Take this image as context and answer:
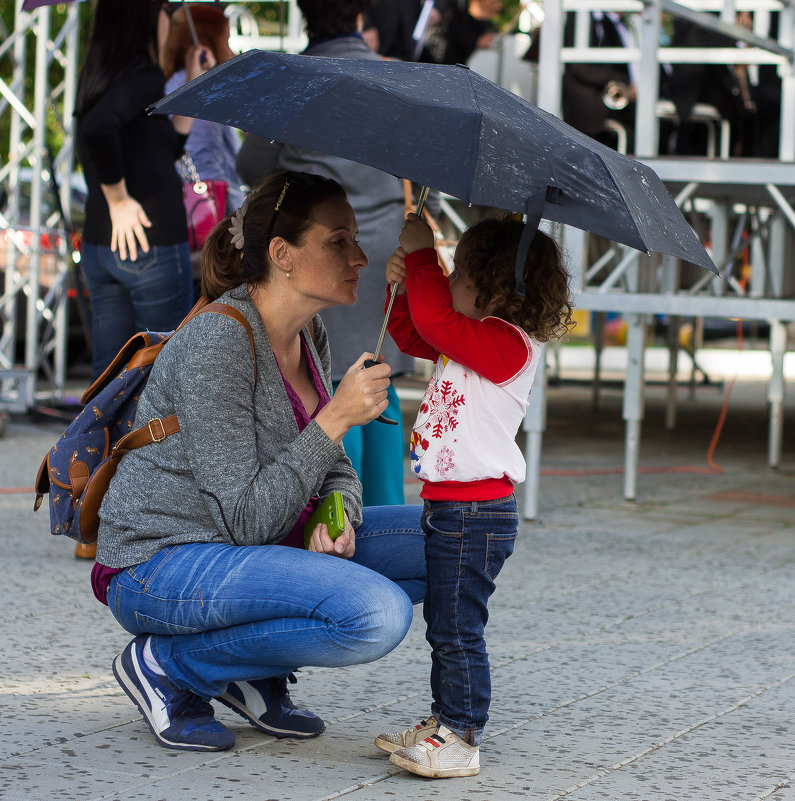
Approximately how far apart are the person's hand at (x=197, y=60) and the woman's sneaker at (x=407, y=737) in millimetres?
3253

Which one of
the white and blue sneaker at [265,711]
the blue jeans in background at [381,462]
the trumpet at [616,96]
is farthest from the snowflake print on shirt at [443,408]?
the trumpet at [616,96]

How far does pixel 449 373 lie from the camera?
3156mm

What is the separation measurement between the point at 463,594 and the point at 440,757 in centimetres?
36

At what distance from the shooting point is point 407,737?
319 cm

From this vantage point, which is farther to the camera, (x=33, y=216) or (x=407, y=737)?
(x=33, y=216)

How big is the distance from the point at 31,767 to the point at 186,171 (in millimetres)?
3637

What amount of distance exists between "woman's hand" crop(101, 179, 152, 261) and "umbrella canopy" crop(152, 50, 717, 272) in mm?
2146

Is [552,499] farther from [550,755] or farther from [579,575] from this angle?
[550,755]

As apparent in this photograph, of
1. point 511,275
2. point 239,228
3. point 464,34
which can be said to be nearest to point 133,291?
point 239,228

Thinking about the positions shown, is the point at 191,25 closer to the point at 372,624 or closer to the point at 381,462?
the point at 381,462

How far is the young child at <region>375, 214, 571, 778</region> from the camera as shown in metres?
3.06

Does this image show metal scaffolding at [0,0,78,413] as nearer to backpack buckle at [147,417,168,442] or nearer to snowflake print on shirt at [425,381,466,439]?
backpack buckle at [147,417,168,442]

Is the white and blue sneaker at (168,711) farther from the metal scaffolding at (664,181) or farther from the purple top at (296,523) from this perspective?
the metal scaffolding at (664,181)

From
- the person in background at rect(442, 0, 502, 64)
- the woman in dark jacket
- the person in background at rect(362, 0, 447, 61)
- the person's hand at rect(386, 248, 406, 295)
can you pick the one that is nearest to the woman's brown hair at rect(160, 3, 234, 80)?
the woman in dark jacket
